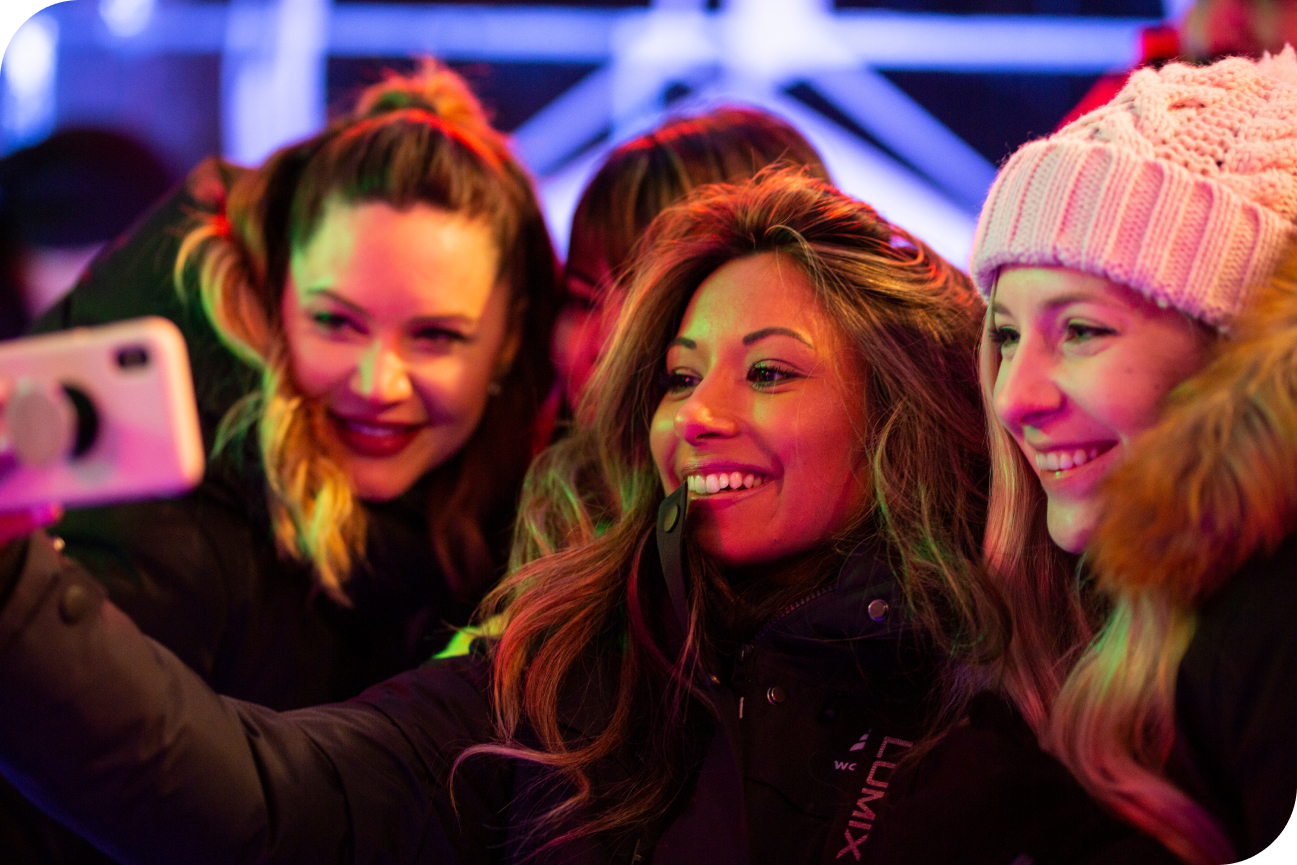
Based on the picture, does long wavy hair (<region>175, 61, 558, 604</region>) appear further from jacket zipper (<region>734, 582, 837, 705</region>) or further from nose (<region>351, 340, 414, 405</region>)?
jacket zipper (<region>734, 582, 837, 705</region>)

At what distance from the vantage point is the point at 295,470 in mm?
1875

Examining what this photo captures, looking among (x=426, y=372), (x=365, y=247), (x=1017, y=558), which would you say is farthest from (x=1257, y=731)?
(x=365, y=247)

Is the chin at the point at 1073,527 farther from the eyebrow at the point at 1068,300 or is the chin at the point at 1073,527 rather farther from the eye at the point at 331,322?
the eye at the point at 331,322

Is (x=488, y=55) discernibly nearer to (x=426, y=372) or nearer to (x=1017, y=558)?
(x=426, y=372)

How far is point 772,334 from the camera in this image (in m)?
1.47

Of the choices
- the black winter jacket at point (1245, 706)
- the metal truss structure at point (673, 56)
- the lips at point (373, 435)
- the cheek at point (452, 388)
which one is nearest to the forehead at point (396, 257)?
the cheek at point (452, 388)

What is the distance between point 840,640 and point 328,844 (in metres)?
0.64

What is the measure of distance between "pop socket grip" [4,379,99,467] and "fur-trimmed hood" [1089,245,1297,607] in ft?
2.98

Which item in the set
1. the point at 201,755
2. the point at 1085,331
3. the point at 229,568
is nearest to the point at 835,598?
the point at 1085,331

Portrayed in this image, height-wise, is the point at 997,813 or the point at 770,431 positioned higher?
the point at 770,431

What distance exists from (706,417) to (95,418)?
0.82 m

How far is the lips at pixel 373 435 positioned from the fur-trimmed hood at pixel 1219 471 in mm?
1311

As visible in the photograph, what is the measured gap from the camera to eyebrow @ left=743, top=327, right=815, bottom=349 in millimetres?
1463

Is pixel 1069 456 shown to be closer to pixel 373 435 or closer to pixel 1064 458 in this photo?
pixel 1064 458
